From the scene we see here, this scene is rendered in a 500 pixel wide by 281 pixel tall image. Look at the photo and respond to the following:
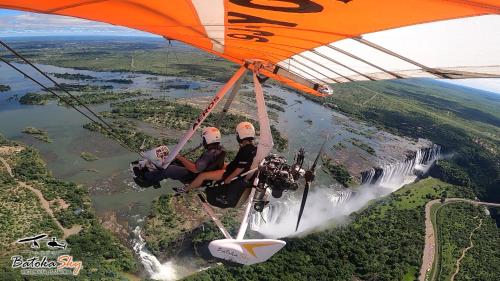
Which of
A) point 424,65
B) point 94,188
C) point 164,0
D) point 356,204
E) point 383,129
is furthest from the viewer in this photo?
point 383,129

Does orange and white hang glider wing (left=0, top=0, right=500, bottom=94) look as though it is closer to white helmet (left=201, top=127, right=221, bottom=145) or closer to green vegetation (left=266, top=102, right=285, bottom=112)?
white helmet (left=201, top=127, right=221, bottom=145)

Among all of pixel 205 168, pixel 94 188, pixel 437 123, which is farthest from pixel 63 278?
pixel 437 123

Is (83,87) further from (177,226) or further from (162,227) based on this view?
(177,226)

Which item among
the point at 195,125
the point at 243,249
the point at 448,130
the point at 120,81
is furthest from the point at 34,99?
the point at 448,130

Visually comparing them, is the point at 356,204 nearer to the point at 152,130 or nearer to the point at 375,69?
the point at 152,130

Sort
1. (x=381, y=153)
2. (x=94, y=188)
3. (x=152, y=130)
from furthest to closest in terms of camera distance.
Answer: (x=381, y=153) < (x=152, y=130) < (x=94, y=188)

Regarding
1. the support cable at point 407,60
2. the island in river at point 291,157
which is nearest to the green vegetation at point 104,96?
the island in river at point 291,157

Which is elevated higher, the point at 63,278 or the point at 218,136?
the point at 218,136

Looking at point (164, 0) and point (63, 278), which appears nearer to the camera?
point (164, 0)
